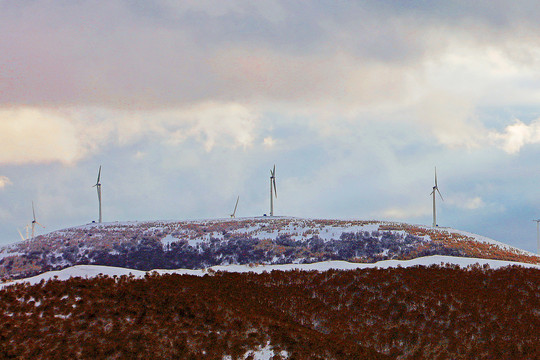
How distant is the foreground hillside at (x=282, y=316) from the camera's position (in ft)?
52.0

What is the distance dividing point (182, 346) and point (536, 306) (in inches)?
630

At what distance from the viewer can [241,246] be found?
56.6 metres

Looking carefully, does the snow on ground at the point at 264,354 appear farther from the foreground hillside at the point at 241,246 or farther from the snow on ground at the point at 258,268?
the foreground hillside at the point at 241,246

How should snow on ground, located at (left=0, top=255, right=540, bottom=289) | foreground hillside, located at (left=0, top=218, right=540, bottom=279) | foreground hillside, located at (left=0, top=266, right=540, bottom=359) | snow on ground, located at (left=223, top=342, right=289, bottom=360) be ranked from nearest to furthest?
snow on ground, located at (left=223, top=342, right=289, bottom=360) → foreground hillside, located at (left=0, top=266, right=540, bottom=359) → snow on ground, located at (left=0, top=255, right=540, bottom=289) → foreground hillside, located at (left=0, top=218, right=540, bottom=279)

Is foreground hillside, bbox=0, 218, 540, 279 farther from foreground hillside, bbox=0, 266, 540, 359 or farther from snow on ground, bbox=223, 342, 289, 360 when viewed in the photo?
snow on ground, bbox=223, 342, 289, 360

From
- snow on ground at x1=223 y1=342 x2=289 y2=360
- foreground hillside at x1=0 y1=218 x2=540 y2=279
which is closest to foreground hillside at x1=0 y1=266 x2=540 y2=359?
snow on ground at x1=223 y1=342 x2=289 y2=360

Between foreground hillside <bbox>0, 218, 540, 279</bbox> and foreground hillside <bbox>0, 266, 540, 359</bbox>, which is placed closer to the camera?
foreground hillside <bbox>0, 266, 540, 359</bbox>

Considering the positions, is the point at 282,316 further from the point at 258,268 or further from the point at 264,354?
the point at 258,268

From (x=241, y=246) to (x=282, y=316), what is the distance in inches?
1422

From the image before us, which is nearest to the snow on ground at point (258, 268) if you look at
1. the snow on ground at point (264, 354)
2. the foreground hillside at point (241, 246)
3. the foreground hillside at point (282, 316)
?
the foreground hillside at point (282, 316)

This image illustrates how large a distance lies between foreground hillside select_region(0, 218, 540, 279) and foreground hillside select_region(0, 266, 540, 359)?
24213 millimetres

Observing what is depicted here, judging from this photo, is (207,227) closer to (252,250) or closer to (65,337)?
(252,250)

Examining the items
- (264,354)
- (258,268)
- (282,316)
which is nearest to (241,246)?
(258,268)

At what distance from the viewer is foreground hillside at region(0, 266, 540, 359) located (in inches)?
624
